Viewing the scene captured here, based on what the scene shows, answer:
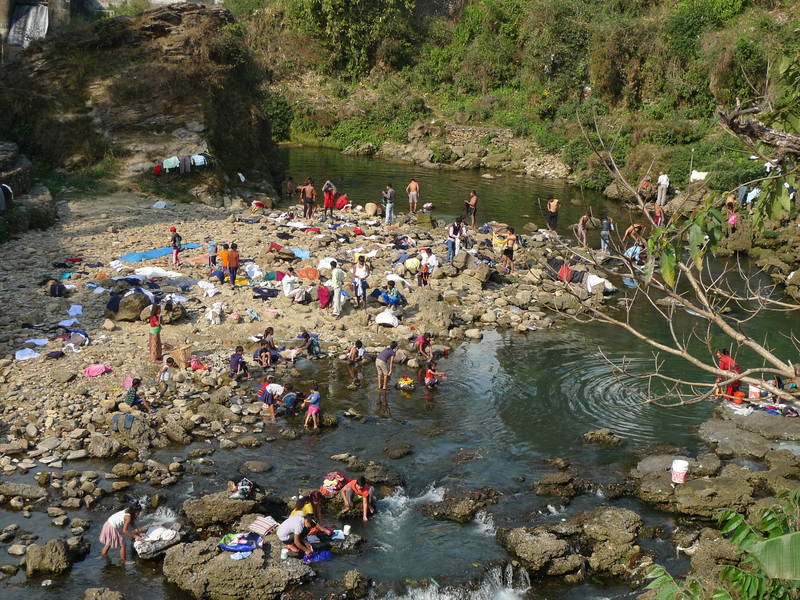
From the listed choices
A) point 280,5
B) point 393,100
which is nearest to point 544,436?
point 393,100

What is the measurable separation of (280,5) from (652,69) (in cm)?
2554

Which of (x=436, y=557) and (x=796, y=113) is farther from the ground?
(x=796, y=113)

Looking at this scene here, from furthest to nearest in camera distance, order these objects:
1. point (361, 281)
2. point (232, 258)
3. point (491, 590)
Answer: point (232, 258)
point (361, 281)
point (491, 590)

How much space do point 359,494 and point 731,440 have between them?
732 cm

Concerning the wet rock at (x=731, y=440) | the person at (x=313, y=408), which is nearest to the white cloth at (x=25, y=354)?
the person at (x=313, y=408)

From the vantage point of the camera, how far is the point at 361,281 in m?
19.9

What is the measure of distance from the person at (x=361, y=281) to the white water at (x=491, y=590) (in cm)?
975

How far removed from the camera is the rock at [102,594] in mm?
10109

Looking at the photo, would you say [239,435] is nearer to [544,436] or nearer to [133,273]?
[544,436]

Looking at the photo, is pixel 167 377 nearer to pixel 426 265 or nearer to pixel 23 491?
pixel 23 491

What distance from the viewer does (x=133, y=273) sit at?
2028cm

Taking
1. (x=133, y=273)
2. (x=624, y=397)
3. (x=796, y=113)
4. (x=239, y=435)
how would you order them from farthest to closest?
(x=133, y=273) → (x=624, y=397) → (x=239, y=435) → (x=796, y=113)

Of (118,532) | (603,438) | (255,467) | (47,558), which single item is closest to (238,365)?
(255,467)

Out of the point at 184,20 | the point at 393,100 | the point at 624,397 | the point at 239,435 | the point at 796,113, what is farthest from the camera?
the point at 393,100
